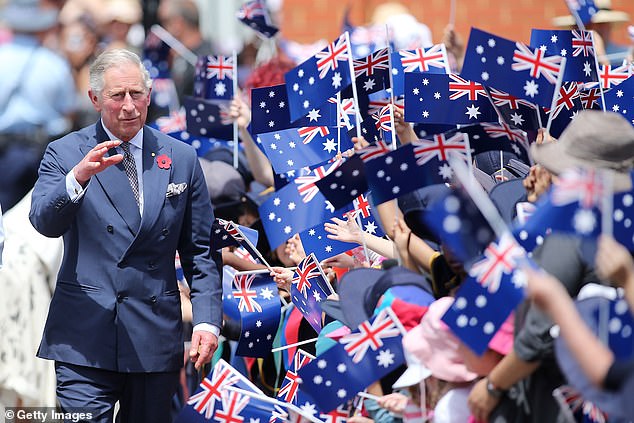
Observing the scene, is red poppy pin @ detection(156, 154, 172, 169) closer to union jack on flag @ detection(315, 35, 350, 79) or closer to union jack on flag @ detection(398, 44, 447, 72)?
union jack on flag @ detection(315, 35, 350, 79)

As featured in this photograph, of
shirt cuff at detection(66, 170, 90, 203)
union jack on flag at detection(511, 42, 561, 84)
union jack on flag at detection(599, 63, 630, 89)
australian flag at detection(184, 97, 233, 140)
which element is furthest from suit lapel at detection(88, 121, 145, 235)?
australian flag at detection(184, 97, 233, 140)

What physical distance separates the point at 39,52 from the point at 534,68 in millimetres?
6036

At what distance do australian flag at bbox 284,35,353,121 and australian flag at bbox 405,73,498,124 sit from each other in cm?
52

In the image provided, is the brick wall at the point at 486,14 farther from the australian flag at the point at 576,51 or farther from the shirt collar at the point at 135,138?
the shirt collar at the point at 135,138

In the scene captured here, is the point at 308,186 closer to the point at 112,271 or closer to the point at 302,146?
the point at 302,146

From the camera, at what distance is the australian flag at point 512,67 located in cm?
664

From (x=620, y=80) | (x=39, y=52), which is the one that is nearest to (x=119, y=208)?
(x=620, y=80)

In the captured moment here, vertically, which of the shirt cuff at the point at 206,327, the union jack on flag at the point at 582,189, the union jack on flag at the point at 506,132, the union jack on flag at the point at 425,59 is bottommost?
the shirt cuff at the point at 206,327

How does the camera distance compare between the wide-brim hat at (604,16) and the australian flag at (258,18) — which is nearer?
the wide-brim hat at (604,16)

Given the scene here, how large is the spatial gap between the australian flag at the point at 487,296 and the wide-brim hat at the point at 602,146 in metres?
0.35

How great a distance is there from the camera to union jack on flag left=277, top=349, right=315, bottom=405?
21.2 ft

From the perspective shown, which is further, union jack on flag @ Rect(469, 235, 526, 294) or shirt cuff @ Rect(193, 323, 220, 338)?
shirt cuff @ Rect(193, 323, 220, 338)

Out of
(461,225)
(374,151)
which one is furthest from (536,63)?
(461,225)

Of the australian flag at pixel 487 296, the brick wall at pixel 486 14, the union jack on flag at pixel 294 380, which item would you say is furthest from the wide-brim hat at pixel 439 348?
the brick wall at pixel 486 14
